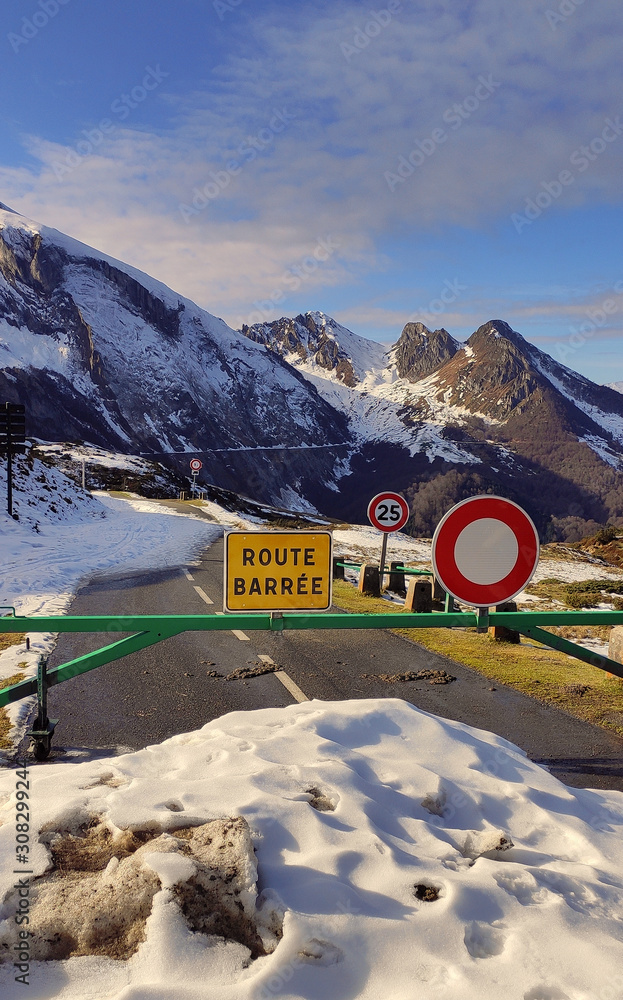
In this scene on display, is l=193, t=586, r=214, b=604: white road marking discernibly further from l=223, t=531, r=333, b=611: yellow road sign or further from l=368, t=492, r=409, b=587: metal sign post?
l=223, t=531, r=333, b=611: yellow road sign

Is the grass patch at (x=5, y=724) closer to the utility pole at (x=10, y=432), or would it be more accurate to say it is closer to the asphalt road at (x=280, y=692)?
the asphalt road at (x=280, y=692)

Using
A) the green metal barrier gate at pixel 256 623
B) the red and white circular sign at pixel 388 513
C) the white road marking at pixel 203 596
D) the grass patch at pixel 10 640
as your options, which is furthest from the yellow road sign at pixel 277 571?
the white road marking at pixel 203 596

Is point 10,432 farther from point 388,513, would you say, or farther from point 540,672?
point 540,672

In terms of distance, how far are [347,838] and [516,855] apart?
0.88m

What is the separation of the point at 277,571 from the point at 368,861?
71.0 inches

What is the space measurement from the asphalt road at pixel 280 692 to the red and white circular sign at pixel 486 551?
172cm

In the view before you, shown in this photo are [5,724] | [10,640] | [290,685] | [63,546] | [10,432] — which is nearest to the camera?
[5,724]

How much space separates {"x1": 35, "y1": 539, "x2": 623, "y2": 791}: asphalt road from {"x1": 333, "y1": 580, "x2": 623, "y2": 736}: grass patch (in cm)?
21

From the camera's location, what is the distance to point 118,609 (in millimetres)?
10594

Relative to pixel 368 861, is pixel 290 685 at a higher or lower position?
lower

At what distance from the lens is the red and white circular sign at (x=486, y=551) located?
12.3ft

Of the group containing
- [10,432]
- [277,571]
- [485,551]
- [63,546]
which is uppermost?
[10,432]

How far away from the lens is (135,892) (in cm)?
235

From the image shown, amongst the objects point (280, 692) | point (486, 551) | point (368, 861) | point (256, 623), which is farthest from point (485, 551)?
point (280, 692)
